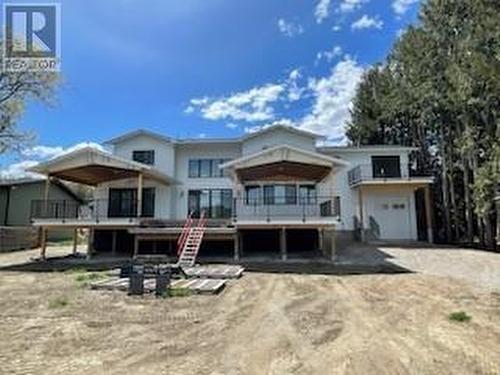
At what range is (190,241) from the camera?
19.2m

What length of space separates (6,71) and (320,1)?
61.4 feet

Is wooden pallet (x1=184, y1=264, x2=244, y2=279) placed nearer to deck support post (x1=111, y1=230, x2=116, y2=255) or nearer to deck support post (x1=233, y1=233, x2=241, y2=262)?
deck support post (x1=233, y1=233, x2=241, y2=262)

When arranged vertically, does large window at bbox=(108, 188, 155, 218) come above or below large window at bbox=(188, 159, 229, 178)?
below

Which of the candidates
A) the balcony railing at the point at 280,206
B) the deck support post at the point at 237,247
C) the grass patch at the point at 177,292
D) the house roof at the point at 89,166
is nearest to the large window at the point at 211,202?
the balcony railing at the point at 280,206

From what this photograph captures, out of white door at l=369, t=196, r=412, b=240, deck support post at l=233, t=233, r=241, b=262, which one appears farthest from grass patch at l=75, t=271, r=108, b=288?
white door at l=369, t=196, r=412, b=240

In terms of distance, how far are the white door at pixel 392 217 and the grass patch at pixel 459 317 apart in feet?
58.0

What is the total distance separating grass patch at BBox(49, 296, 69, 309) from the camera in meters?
9.78

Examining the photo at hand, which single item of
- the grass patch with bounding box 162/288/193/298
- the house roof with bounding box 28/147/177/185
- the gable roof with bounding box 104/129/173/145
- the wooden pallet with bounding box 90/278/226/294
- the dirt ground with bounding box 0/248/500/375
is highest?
the gable roof with bounding box 104/129/173/145

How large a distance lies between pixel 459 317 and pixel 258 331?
153 inches

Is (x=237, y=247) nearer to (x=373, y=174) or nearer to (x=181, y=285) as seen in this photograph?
(x=181, y=285)

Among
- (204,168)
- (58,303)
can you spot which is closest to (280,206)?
(204,168)

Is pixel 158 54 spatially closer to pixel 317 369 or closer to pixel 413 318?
pixel 413 318

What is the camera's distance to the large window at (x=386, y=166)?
2642cm

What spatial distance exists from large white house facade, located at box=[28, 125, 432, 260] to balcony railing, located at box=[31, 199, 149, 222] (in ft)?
0.19
